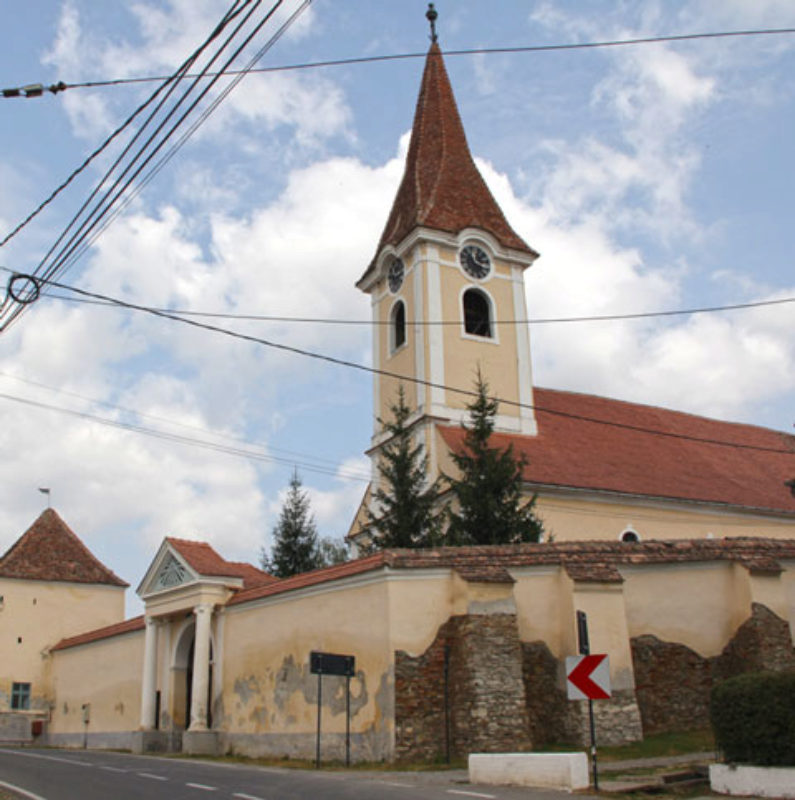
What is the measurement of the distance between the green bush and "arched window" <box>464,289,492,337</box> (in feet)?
77.4

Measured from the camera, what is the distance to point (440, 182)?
38281mm

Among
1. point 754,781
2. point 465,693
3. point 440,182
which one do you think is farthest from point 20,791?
point 440,182

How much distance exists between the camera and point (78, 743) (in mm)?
34312

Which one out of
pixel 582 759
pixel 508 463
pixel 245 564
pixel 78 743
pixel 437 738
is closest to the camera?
pixel 582 759

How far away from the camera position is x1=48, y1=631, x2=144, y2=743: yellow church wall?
1192 inches

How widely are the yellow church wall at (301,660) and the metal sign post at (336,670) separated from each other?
0.20 metres

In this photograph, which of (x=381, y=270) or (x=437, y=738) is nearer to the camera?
(x=437, y=738)

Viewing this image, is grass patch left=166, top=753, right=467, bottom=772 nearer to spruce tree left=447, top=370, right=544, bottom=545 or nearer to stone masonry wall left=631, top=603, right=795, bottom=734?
stone masonry wall left=631, top=603, right=795, bottom=734

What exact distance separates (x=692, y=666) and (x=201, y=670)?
12.4m

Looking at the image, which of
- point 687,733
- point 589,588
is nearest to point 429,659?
point 589,588

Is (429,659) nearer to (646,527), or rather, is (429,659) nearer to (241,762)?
(241,762)

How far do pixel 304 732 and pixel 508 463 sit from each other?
28.6 ft

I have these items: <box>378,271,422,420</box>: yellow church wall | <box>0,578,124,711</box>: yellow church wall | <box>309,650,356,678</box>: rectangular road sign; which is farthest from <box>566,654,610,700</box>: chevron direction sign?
<box>0,578,124,711</box>: yellow church wall

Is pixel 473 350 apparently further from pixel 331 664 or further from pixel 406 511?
pixel 331 664
